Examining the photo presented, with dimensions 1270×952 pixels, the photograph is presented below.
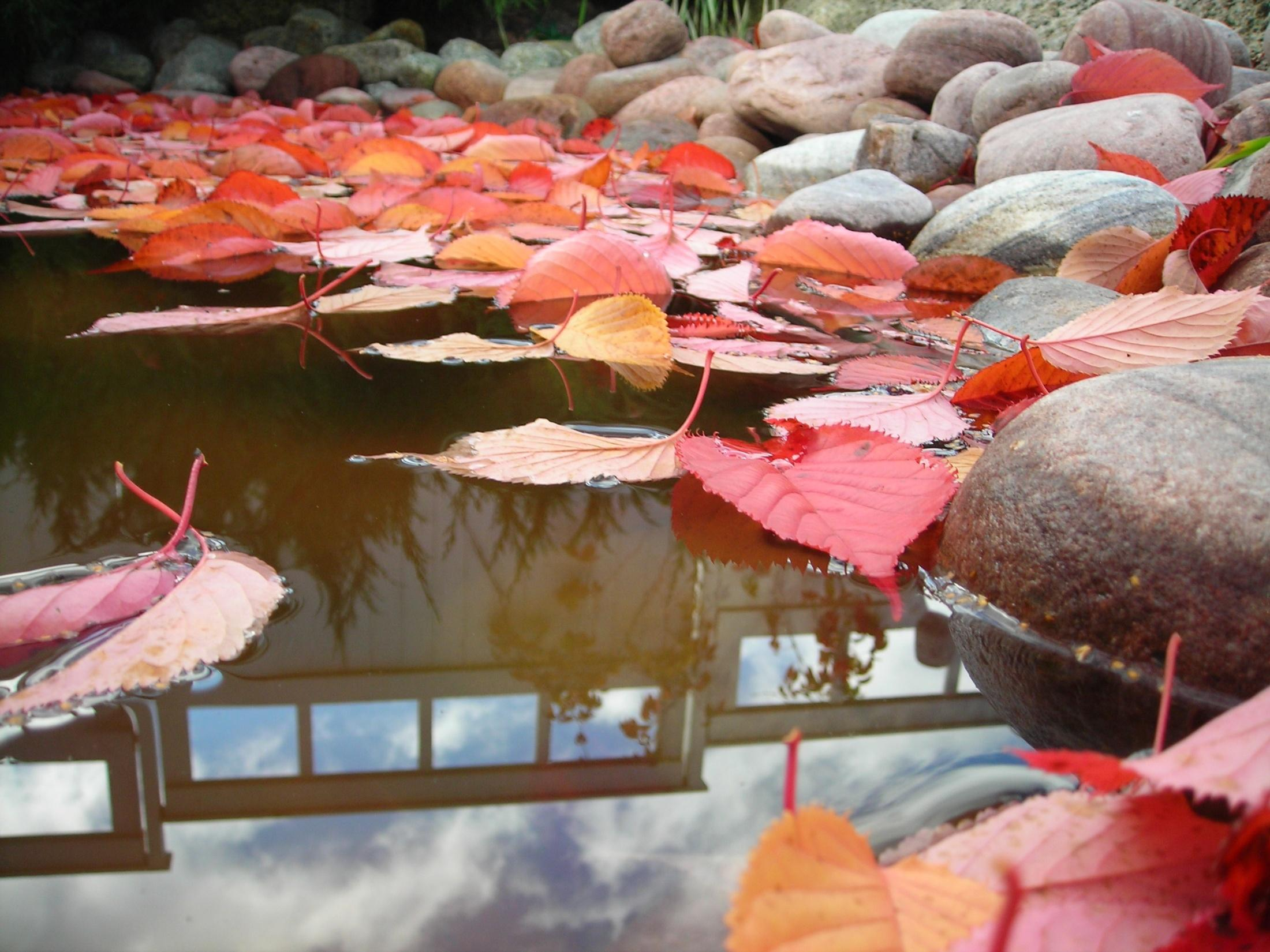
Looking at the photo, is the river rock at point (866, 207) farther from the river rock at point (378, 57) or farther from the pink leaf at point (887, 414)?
the river rock at point (378, 57)

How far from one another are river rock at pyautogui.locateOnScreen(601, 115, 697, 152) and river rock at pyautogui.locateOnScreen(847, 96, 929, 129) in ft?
3.68

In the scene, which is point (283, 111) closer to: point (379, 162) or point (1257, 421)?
point (379, 162)

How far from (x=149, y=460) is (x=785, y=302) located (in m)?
1.12

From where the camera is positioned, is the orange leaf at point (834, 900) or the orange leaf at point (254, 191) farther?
the orange leaf at point (254, 191)

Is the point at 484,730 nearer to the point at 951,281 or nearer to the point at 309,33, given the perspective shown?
the point at 951,281

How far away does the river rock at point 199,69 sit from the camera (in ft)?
22.9

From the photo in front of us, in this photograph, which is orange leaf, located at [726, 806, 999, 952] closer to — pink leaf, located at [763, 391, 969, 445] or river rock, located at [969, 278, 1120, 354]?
pink leaf, located at [763, 391, 969, 445]

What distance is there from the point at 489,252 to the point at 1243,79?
2.93 meters

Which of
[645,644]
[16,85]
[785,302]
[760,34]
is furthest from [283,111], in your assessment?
[645,644]

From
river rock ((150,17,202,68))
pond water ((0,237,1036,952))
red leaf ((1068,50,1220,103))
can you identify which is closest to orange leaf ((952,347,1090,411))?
pond water ((0,237,1036,952))

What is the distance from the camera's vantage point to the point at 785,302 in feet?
5.31

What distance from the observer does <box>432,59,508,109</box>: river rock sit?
654cm

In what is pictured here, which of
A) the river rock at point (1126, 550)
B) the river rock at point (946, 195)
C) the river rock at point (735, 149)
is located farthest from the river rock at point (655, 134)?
the river rock at point (1126, 550)

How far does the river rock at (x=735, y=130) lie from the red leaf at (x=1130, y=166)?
7.87ft
